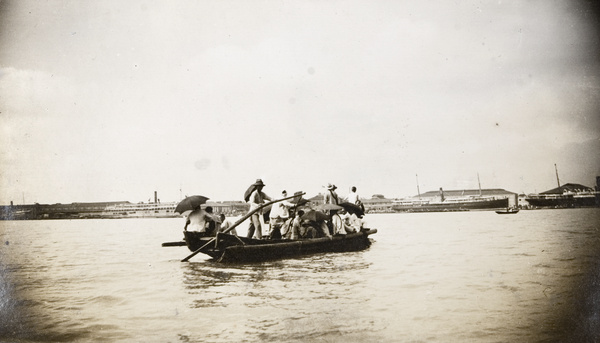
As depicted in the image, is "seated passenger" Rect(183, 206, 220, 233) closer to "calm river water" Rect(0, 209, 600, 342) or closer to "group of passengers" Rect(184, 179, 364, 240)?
"group of passengers" Rect(184, 179, 364, 240)

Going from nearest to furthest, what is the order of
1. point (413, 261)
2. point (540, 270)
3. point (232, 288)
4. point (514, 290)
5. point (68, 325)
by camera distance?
point (68, 325) → point (514, 290) → point (232, 288) → point (540, 270) → point (413, 261)

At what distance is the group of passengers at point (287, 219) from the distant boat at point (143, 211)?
5696 cm

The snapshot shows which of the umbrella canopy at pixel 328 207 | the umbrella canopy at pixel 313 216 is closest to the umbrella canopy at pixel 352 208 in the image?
the umbrella canopy at pixel 328 207

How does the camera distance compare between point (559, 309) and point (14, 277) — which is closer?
point (559, 309)

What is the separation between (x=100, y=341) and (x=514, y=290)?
6030mm

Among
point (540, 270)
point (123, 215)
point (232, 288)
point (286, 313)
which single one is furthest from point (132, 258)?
point (123, 215)

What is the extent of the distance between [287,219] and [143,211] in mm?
62210

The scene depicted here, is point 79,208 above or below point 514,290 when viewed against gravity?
above

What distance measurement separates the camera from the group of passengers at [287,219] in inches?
380

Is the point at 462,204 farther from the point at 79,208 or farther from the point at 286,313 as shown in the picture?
the point at 79,208

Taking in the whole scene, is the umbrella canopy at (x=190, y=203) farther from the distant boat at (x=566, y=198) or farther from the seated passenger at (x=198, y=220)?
the distant boat at (x=566, y=198)

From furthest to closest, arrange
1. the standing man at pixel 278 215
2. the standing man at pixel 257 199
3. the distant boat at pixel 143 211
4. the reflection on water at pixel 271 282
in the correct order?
the distant boat at pixel 143 211, the standing man at pixel 278 215, the standing man at pixel 257 199, the reflection on water at pixel 271 282

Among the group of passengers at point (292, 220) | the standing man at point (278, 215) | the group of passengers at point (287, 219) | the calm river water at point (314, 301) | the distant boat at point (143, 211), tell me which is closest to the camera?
the calm river water at point (314, 301)

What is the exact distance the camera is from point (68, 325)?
17.5ft
